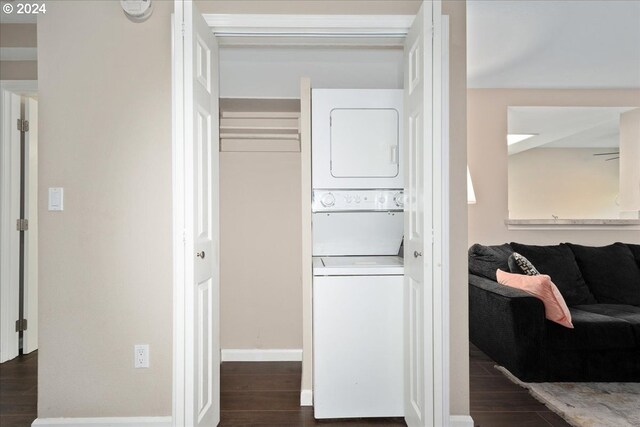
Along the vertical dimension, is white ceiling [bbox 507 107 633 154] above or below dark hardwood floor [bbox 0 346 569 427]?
above

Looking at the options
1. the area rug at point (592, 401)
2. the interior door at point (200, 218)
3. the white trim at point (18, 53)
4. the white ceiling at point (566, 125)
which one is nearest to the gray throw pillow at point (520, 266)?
the area rug at point (592, 401)

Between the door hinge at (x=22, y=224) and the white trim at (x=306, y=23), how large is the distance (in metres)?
2.49

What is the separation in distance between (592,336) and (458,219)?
1434 mm

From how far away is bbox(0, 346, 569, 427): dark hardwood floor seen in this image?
2.53 m

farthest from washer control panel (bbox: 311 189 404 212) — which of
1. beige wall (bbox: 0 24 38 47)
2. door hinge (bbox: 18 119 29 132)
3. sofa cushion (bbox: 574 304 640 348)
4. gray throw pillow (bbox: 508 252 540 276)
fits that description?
door hinge (bbox: 18 119 29 132)

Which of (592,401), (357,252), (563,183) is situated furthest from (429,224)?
(563,183)

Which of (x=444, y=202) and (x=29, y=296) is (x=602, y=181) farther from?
(x=29, y=296)

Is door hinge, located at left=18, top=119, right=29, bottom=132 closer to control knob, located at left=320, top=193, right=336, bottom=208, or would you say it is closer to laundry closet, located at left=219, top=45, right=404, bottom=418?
laundry closet, located at left=219, top=45, right=404, bottom=418

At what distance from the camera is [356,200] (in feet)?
9.68

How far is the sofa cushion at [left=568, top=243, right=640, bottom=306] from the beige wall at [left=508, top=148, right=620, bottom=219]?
438 cm

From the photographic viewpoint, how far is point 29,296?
12.4 feet

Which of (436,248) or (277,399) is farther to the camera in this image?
(277,399)

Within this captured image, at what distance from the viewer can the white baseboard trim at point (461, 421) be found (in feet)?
7.65

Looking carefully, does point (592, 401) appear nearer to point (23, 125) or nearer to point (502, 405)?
point (502, 405)
